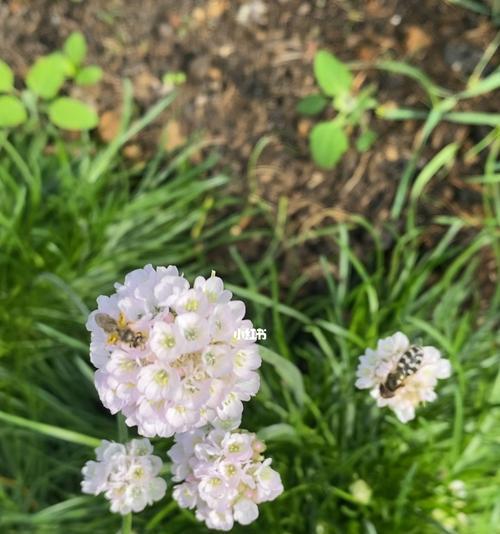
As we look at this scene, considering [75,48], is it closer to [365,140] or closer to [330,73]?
[330,73]

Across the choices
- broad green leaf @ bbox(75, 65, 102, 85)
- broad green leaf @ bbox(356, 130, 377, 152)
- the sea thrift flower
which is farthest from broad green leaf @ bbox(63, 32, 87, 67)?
the sea thrift flower

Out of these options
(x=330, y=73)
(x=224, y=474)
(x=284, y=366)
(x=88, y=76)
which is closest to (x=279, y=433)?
(x=284, y=366)

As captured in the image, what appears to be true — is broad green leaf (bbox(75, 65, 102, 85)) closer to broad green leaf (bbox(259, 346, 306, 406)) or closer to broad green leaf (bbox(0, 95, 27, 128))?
Result: broad green leaf (bbox(0, 95, 27, 128))

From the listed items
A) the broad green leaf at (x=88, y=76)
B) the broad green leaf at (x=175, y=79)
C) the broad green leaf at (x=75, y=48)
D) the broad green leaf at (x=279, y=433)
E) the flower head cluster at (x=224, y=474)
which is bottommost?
the broad green leaf at (x=279, y=433)

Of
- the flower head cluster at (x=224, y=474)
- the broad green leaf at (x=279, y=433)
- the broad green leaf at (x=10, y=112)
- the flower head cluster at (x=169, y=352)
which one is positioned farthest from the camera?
the broad green leaf at (x=10, y=112)

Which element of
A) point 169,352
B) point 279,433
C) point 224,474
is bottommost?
point 279,433

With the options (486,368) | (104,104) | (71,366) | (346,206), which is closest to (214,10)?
(104,104)

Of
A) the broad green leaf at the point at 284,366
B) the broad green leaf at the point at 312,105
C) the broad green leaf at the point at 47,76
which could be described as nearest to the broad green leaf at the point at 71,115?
the broad green leaf at the point at 47,76

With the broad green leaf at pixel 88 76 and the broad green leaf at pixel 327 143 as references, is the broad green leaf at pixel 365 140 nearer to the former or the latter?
the broad green leaf at pixel 327 143

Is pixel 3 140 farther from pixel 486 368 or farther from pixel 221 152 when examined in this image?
pixel 486 368
